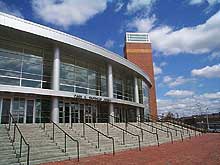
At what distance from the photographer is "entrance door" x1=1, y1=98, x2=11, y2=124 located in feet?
58.4

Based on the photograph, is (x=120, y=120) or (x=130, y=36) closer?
(x=120, y=120)

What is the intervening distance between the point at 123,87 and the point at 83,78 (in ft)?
27.4

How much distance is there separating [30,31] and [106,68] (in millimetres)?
11517

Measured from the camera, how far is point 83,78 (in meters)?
25.4

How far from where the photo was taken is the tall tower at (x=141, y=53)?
53.2 meters

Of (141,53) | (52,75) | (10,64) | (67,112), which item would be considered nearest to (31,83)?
(52,75)

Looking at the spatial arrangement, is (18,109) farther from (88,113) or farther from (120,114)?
(120,114)

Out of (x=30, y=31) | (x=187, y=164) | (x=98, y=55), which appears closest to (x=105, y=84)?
(x=98, y=55)

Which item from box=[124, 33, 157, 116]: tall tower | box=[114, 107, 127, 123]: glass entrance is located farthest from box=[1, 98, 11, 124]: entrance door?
box=[124, 33, 157, 116]: tall tower

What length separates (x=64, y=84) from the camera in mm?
22812

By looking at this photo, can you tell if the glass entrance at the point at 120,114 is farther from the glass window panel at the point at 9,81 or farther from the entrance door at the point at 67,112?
the glass window panel at the point at 9,81

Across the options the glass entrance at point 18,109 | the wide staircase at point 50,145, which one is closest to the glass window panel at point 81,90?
the glass entrance at point 18,109

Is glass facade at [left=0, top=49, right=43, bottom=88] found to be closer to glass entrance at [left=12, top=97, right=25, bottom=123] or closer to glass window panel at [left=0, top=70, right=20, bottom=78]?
glass window panel at [left=0, top=70, right=20, bottom=78]

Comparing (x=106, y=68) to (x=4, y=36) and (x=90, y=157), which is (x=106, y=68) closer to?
(x=4, y=36)
